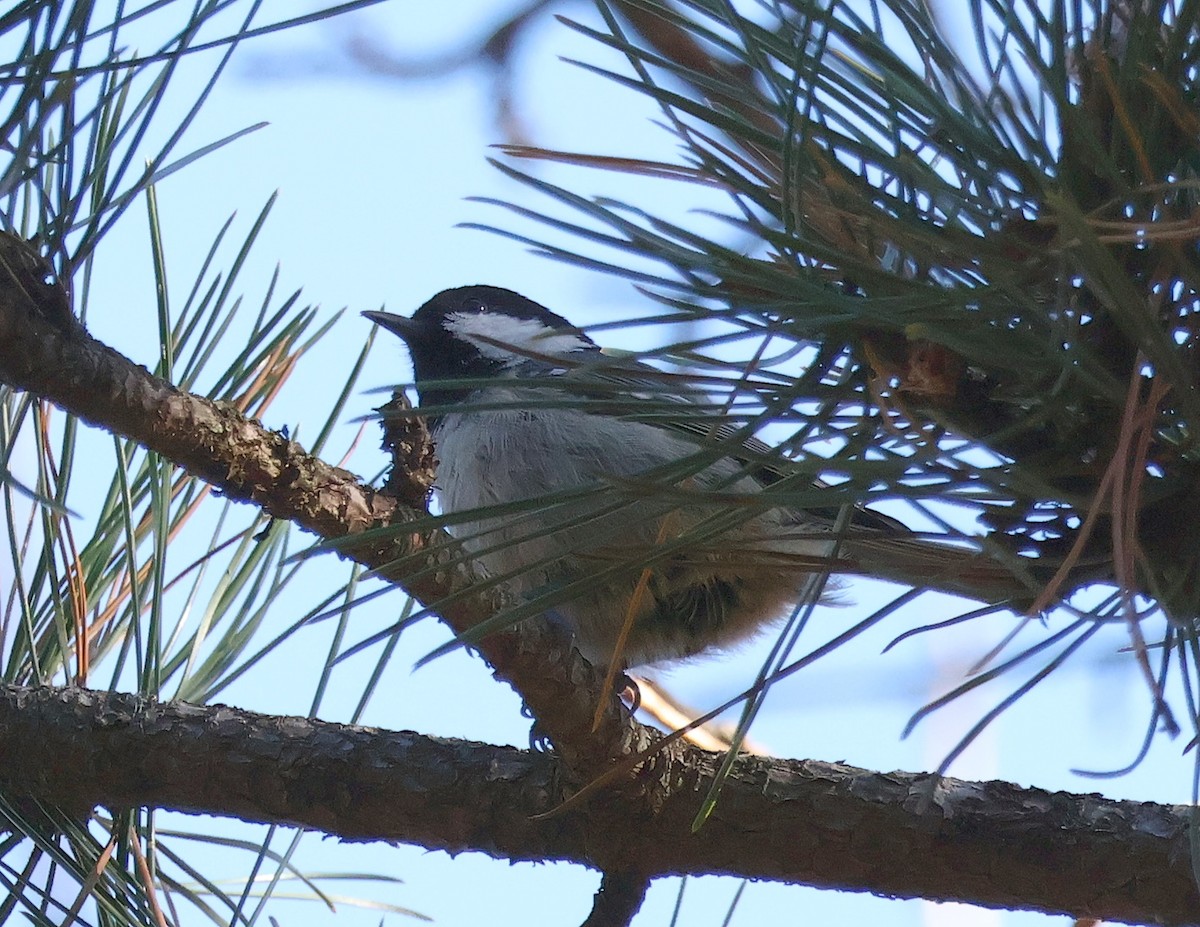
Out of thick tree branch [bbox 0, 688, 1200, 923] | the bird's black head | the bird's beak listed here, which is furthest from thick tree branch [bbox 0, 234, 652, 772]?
the bird's beak

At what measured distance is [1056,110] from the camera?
83 cm

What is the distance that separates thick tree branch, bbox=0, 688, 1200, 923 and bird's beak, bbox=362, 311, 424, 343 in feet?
4.71

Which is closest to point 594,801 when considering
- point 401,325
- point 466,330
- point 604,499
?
point 604,499

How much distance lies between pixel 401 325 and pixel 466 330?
0.79 ft

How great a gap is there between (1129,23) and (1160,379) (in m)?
0.22

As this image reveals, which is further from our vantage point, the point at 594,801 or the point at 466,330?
the point at 466,330

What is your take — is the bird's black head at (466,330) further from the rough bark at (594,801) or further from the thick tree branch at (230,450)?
the thick tree branch at (230,450)

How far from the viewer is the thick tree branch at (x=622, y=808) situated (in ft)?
4.74

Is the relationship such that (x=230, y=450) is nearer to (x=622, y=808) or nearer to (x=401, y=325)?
(x=622, y=808)

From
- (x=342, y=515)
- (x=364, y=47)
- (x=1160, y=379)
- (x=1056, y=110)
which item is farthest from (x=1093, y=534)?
(x=364, y=47)

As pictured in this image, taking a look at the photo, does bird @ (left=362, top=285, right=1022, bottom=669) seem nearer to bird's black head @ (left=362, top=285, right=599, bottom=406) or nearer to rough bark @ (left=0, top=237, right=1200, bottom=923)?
bird's black head @ (left=362, top=285, right=599, bottom=406)

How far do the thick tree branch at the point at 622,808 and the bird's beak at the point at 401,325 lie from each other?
1.43 m

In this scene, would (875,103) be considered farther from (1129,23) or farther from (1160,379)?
(1160,379)

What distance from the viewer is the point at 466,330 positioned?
3.13m
